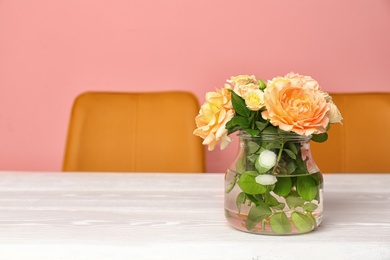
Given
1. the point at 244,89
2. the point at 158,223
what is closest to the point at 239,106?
the point at 244,89

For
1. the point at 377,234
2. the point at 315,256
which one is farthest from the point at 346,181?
the point at 315,256

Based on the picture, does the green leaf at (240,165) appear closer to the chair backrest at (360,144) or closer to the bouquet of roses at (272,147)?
the bouquet of roses at (272,147)

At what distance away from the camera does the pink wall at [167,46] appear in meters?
2.22

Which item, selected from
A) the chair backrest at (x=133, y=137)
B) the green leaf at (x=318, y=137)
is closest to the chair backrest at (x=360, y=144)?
the chair backrest at (x=133, y=137)

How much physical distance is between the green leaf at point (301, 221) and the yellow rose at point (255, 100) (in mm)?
166

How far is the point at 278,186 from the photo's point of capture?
0.88 metres

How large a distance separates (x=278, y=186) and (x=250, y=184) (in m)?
0.04

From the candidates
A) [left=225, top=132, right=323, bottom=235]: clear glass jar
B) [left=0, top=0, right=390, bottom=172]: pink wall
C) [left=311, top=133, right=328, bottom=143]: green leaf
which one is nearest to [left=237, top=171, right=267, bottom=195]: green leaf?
[left=225, top=132, right=323, bottom=235]: clear glass jar

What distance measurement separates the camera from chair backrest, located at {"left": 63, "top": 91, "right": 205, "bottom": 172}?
180 centimetres

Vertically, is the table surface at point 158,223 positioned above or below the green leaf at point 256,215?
below

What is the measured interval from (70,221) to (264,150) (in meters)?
0.34

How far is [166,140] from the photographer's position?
71.3 inches

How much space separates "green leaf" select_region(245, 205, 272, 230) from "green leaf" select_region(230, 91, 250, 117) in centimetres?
14

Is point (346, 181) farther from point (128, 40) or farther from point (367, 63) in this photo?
point (128, 40)
